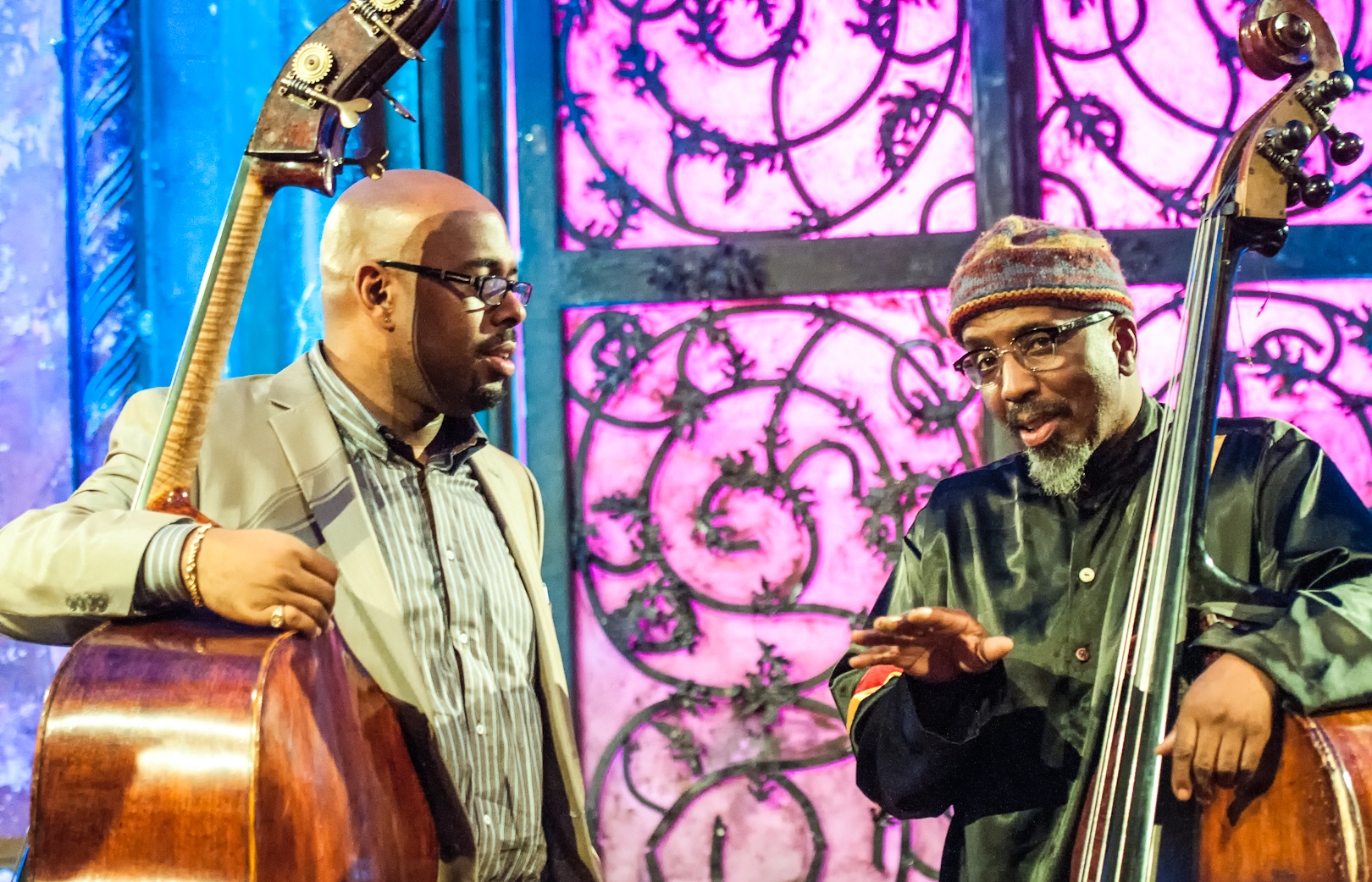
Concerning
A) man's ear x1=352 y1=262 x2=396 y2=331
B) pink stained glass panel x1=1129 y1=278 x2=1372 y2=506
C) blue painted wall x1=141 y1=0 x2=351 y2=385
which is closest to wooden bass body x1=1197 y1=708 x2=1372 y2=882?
man's ear x1=352 y1=262 x2=396 y2=331

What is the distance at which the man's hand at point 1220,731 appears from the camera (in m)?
1.20

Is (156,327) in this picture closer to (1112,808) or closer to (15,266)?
(15,266)

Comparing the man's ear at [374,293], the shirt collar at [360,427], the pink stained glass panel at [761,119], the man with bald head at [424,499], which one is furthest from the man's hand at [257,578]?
the pink stained glass panel at [761,119]

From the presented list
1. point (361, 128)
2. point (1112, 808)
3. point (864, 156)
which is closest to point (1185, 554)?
point (1112, 808)

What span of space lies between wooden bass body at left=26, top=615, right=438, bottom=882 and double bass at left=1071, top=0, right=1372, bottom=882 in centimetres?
99

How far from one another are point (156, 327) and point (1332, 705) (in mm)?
2311

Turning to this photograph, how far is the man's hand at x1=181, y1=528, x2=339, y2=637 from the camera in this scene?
1248mm

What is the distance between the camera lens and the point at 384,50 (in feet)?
4.59

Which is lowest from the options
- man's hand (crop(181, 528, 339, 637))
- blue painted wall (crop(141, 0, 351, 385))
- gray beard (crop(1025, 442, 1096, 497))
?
man's hand (crop(181, 528, 339, 637))

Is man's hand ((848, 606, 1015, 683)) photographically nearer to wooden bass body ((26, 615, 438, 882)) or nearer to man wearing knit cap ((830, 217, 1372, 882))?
man wearing knit cap ((830, 217, 1372, 882))

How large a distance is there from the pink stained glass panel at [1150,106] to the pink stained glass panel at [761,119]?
0.25 m

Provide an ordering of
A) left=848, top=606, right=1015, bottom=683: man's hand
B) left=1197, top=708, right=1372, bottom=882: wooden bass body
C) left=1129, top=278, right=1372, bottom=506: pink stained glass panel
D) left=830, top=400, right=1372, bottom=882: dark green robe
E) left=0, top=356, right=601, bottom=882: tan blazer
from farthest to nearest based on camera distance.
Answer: left=1129, top=278, right=1372, bottom=506: pink stained glass panel < left=830, top=400, right=1372, bottom=882: dark green robe < left=848, top=606, right=1015, bottom=683: man's hand < left=0, top=356, right=601, bottom=882: tan blazer < left=1197, top=708, right=1372, bottom=882: wooden bass body

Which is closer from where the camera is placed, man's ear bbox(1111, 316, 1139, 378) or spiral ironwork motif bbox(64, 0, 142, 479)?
man's ear bbox(1111, 316, 1139, 378)

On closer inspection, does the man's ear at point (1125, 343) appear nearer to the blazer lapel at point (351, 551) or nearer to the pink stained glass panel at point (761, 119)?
the pink stained glass panel at point (761, 119)
